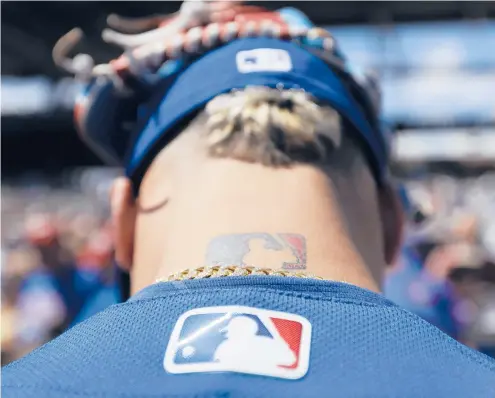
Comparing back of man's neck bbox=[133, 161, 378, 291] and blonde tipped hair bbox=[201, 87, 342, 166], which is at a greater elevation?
blonde tipped hair bbox=[201, 87, 342, 166]

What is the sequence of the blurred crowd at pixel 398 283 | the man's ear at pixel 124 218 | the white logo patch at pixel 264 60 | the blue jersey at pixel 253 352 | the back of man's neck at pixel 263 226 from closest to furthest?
the blue jersey at pixel 253 352 < the back of man's neck at pixel 263 226 < the white logo patch at pixel 264 60 < the man's ear at pixel 124 218 < the blurred crowd at pixel 398 283

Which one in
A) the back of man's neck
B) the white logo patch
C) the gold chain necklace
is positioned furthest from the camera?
the white logo patch

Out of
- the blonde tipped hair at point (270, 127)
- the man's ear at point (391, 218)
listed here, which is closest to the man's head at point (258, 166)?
the blonde tipped hair at point (270, 127)

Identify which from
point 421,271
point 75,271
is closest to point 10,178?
point 75,271

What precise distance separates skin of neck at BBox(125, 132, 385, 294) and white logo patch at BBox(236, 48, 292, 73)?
144mm

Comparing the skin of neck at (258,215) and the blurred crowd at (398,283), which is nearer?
the skin of neck at (258,215)

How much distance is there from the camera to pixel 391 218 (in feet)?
3.96

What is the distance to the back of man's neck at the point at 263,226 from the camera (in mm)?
867

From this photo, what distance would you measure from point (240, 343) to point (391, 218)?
2.17 feet

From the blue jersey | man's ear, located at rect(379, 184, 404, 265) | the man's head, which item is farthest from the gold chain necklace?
man's ear, located at rect(379, 184, 404, 265)

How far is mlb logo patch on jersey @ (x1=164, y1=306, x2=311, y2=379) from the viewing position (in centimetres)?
59

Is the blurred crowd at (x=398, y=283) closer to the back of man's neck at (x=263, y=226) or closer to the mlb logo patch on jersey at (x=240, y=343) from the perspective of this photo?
the back of man's neck at (x=263, y=226)

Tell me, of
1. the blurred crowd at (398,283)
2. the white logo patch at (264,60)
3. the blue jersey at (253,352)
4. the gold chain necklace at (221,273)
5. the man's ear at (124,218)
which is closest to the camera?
the blue jersey at (253,352)

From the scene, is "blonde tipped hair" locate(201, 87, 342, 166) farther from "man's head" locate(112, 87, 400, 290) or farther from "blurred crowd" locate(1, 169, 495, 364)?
"blurred crowd" locate(1, 169, 495, 364)
